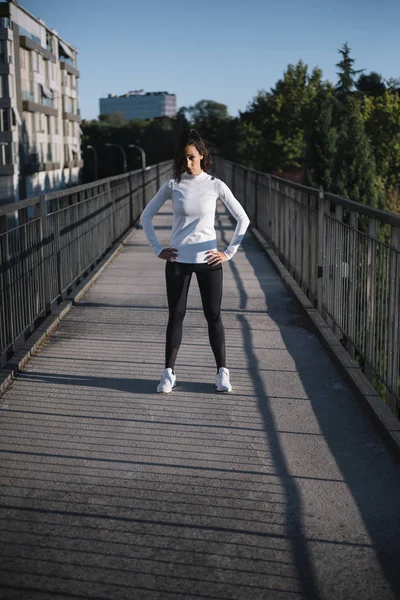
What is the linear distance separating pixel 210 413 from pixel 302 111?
352ft

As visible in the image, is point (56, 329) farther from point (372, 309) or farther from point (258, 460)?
point (258, 460)

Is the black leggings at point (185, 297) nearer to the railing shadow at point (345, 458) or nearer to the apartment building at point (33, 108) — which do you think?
the railing shadow at point (345, 458)

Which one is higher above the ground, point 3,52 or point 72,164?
point 3,52

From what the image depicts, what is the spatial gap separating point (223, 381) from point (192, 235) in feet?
3.39

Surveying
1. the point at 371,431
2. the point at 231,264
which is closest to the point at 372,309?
the point at 371,431

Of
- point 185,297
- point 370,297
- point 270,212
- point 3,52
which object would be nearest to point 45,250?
point 185,297

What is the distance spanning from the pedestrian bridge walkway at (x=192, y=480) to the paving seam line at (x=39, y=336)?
10 cm

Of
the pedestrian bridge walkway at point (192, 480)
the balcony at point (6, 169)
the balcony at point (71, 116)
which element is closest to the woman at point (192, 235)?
the pedestrian bridge walkway at point (192, 480)

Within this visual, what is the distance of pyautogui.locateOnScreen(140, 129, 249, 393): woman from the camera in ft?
18.4

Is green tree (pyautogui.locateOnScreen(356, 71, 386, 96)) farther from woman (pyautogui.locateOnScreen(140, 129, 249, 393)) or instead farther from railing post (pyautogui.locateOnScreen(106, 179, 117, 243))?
woman (pyautogui.locateOnScreen(140, 129, 249, 393))

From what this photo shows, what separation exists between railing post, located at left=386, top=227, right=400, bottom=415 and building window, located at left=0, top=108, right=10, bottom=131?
78.5 meters

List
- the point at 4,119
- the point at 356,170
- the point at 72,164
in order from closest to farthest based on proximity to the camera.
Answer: the point at 356,170, the point at 4,119, the point at 72,164

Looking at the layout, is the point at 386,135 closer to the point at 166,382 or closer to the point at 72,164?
the point at 72,164

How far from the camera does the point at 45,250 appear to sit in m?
7.93
